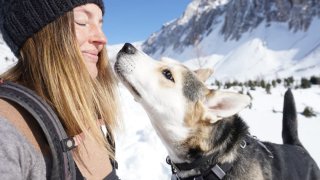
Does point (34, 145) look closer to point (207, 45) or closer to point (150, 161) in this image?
point (150, 161)

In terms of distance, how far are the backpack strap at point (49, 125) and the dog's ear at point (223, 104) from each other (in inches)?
81.2

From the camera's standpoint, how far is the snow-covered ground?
20.3 ft

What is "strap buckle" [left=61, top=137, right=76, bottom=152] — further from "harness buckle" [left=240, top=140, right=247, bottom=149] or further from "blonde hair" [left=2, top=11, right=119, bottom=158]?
"harness buckle" [left=240, top=140, right=247, bottom=149]

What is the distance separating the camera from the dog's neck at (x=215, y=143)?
3.74 m

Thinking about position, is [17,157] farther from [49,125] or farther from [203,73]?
[203,73]

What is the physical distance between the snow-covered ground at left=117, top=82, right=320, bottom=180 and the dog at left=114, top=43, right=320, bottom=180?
18.4 inches

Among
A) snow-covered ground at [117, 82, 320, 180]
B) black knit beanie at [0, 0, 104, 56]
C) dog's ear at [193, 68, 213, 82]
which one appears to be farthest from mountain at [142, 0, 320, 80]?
black knit beanie at [0, 0, 104, 56]

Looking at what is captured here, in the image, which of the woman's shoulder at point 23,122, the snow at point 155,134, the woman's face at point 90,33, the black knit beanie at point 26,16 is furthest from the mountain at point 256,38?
the woman's shoulder at point 23,122

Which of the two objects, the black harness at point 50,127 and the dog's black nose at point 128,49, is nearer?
the black harness at point 50,127

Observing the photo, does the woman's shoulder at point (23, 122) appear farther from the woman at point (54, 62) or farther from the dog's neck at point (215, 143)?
the dog's neck at point (215, 143)

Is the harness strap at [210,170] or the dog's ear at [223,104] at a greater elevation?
the dog's ear at [223,104]

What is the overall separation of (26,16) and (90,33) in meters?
0.46

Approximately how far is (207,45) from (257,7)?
58.6ft

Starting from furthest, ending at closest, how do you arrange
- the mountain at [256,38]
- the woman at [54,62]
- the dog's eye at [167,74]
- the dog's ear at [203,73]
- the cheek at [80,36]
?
the mountain at [256,38], the dog's ear at [203,73], the dog's eye at [167,74], the cheek at [80,36], the woman at [54,62]
